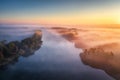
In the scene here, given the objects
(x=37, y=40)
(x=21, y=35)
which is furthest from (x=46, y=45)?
(x=21, y=35)

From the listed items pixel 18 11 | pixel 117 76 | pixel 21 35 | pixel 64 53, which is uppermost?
pixel 18 11

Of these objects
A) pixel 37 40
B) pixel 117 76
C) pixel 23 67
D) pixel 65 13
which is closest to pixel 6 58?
pixel 23 67

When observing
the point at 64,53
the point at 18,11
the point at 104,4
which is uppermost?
the point at 104,4

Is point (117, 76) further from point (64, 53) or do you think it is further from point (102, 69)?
point (64, 53)

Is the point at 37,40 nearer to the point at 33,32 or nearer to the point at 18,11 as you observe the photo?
the point at 33,32

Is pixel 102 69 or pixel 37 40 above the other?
pixel 37 40

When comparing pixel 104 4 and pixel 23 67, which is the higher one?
pixel 104 4
